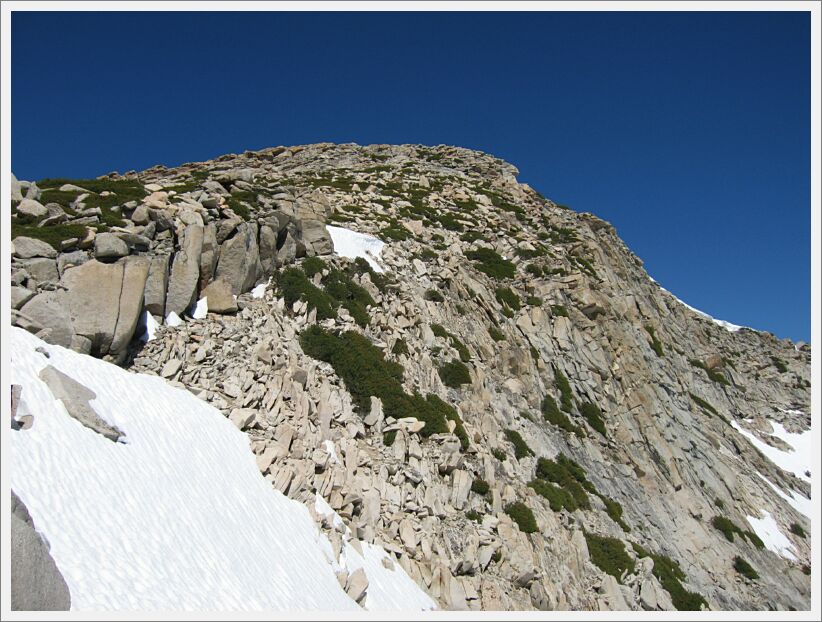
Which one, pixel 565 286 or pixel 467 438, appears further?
pixel 565 286

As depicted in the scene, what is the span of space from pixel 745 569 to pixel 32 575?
3795cm

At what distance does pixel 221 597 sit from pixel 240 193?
20378 millimetres

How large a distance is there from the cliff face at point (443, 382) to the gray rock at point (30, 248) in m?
0.07

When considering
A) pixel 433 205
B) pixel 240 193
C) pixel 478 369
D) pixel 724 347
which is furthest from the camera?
pixel 724 347

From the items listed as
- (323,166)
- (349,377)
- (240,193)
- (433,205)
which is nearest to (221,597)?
(349,377)

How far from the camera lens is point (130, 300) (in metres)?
16.8

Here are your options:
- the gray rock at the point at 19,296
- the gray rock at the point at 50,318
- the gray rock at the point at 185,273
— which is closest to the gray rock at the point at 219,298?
the gray rock at the point at 185,273

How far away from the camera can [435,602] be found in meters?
16.8

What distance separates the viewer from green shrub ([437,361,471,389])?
1093 inches

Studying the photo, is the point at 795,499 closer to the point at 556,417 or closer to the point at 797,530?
the point at 797,530

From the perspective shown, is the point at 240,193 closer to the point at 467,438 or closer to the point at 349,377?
the point at 349,377

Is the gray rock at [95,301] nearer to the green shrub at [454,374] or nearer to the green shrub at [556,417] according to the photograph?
the green shrub at [454,374]

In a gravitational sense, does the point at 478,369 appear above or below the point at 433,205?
below

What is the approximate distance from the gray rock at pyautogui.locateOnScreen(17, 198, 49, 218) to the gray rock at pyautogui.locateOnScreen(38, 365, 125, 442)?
27.3 ft
